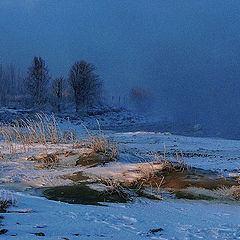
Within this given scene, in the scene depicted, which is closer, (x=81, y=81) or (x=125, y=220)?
(x=125, y=220)

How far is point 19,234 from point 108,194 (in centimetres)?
172

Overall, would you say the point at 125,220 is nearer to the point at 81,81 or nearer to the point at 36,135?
the point at 36,135

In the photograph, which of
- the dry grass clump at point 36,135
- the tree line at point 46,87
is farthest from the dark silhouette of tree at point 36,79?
the dry grass clump at point 36,135

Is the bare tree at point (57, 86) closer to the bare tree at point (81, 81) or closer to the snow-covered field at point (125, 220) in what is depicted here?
the bare tree at point (81, 81)

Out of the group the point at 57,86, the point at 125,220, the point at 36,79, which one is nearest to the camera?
the point at 125,220

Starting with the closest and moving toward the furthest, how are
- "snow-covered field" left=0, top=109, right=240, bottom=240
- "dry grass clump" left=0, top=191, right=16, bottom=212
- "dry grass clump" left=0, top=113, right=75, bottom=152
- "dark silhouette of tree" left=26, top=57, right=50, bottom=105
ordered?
"snow-covered field" left=0, top=109, right=240, bottom=240, "dry grass clump" left=0, top=191, right=16, bottom=212, "dry grass clump" left=0, top=113, right=75, bottom=152, "dark silhouette of tree" left=26, top=57, right=50, bottom=105

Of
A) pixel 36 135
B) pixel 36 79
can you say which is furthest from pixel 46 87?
pixel 36 135

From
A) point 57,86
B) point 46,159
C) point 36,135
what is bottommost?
point 46,159

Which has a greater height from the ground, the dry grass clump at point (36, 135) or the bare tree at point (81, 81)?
the bare tree at point (81, 81)

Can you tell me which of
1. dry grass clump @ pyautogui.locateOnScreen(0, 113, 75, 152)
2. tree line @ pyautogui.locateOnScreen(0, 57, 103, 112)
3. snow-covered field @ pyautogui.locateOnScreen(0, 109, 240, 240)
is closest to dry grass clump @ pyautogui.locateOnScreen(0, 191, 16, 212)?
snow-covered field @ pyautogui.locateOnScreen(0, 109, 240, 240)

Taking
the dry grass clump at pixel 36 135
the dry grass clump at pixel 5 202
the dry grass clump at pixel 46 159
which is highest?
the dry grass clump at pixel 36 135

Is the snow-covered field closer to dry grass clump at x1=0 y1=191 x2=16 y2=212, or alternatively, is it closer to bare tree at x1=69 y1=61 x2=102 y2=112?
dry grass clump at x1=0 y1=191 x2=16 y2=212

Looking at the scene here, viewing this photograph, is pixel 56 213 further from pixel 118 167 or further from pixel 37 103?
pixel 37 103

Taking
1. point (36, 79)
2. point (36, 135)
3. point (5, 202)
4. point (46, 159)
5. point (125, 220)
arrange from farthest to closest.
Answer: point (36, 79)
point (36, 135)
point (46, 159)
point (5, 202)
point (125, 220)
